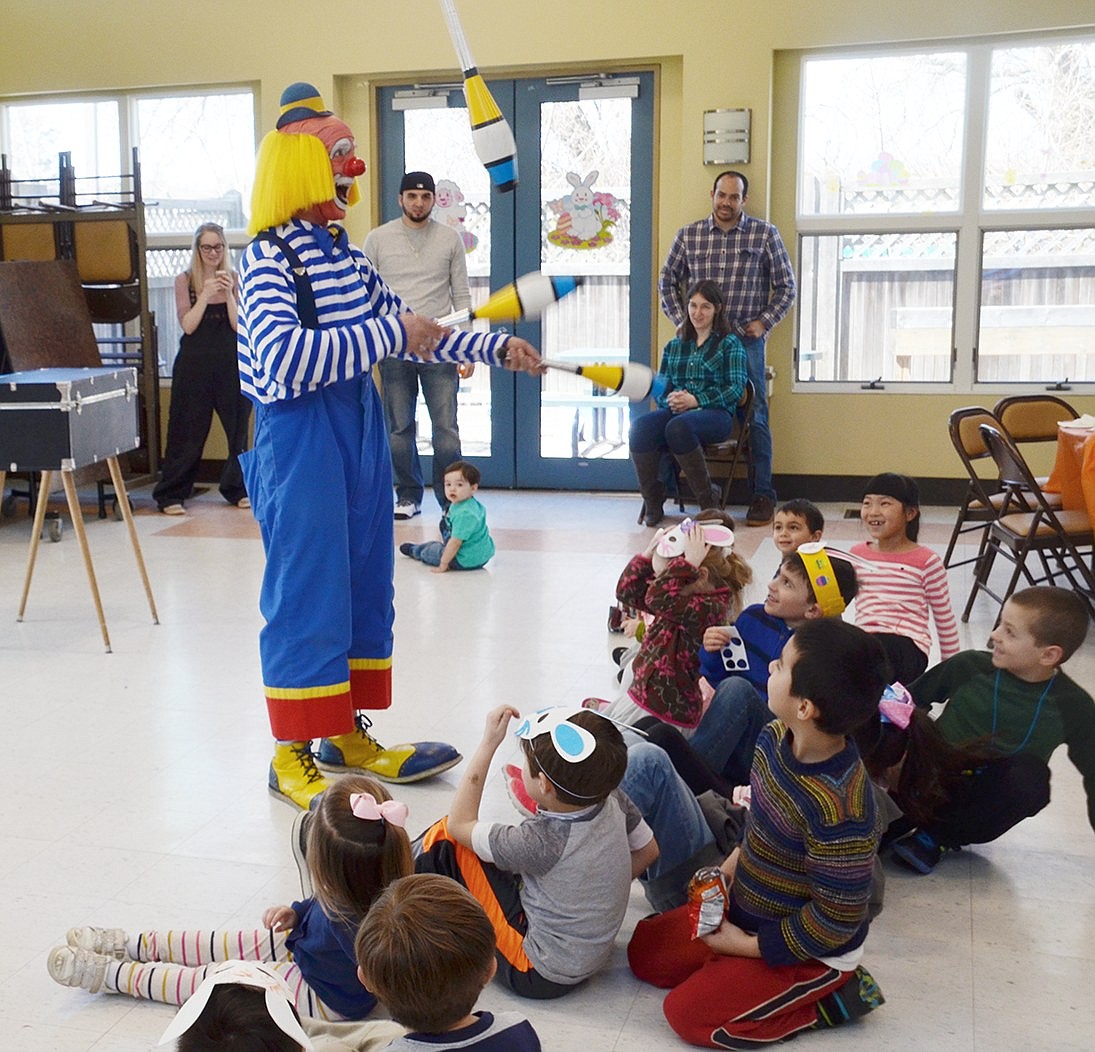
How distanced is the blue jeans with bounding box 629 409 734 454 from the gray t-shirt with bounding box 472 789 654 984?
172 inches

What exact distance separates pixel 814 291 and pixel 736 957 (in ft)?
18.1

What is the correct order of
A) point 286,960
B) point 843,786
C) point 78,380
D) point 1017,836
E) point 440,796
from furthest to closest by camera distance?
point 78,380 < point 440,796 < point 1017,836 < point 286,960 < point 843,786

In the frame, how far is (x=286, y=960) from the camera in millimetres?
2215

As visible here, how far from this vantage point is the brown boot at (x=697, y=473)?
645 cm

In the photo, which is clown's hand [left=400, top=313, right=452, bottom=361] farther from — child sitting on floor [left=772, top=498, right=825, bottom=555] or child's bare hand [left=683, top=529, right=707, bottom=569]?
child sitting on floor [left=772, top=498, right=825, bottom=555]

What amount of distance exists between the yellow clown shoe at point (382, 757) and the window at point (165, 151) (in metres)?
5.21

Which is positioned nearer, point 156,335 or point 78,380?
point 78,380

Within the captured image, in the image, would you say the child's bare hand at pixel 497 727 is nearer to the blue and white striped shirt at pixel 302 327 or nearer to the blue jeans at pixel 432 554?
the blue and white striped shirt at pixel 302 327

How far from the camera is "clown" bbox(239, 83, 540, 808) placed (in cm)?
281

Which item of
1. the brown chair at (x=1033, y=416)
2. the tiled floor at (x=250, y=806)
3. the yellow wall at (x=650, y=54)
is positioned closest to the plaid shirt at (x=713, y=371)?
the yellow wall at (x=650, y=54)

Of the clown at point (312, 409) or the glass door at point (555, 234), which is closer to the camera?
the clown at point (312, 409)

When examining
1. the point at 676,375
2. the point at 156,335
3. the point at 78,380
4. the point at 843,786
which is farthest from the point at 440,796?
the point at 156,335

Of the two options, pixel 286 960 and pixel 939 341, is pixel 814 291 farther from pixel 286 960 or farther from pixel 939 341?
pixel 286 960

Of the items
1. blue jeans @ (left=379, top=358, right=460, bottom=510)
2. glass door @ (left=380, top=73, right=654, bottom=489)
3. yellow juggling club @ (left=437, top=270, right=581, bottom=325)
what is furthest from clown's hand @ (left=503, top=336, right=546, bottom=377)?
glass door @ (left=380, top=73, right=654, bottom=489)
